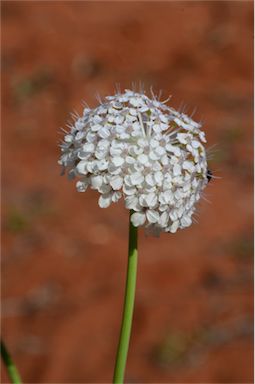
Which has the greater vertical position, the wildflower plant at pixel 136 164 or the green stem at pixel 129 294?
the wildflower plant at pixel 136 164

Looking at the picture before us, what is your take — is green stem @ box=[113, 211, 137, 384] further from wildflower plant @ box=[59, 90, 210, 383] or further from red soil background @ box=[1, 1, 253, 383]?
red soil background @ box=[1, 1, 253, 383]

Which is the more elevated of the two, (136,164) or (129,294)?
(136,164)

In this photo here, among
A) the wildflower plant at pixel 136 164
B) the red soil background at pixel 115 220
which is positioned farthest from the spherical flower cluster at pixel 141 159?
the red soil background at pixel 115 220

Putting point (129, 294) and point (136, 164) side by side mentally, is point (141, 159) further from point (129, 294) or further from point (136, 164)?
point (129, 294)

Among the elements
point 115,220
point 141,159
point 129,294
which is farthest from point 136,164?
point 115,220

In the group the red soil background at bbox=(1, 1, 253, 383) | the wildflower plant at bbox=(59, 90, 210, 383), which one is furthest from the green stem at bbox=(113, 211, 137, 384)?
the red soil background at bbox=(1, 1, 253, 383)

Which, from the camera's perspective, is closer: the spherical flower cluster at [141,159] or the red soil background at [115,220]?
the spherical flower cluster at [141,159]

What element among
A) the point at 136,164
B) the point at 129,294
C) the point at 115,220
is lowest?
the point at 129,294

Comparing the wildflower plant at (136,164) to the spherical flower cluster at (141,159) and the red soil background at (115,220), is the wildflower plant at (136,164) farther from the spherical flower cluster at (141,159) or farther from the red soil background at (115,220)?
the red soil background at (115,220)
